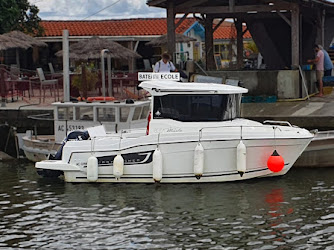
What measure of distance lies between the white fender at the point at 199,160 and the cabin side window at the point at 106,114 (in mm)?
3055

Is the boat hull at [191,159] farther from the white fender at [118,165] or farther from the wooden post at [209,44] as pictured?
the wooden post at [209,44]

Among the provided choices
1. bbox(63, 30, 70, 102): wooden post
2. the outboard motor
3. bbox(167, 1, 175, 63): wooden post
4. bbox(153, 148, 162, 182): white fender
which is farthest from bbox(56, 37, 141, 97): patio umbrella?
bbox(153, 148, 162, 182): white fender

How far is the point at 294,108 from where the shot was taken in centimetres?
1972

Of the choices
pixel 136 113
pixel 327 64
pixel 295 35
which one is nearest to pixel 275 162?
pixel 136 113

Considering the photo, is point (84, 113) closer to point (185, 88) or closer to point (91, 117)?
point (91, 117)

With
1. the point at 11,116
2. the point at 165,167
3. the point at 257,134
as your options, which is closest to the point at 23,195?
the point at 165,167

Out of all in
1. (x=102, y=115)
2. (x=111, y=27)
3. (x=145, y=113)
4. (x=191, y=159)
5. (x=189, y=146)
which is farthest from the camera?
(x=111, y=27)

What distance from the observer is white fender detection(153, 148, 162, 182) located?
15367mm

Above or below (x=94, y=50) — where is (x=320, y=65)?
below

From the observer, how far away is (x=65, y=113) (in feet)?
59.8

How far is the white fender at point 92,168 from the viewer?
15883mm

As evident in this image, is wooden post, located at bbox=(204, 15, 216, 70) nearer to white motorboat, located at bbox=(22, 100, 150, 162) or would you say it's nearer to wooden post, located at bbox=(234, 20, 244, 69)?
wooden post, located at bbox=(234, 20, 244, 69)

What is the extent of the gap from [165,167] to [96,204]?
5.90 ft

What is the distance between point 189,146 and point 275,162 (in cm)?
169
